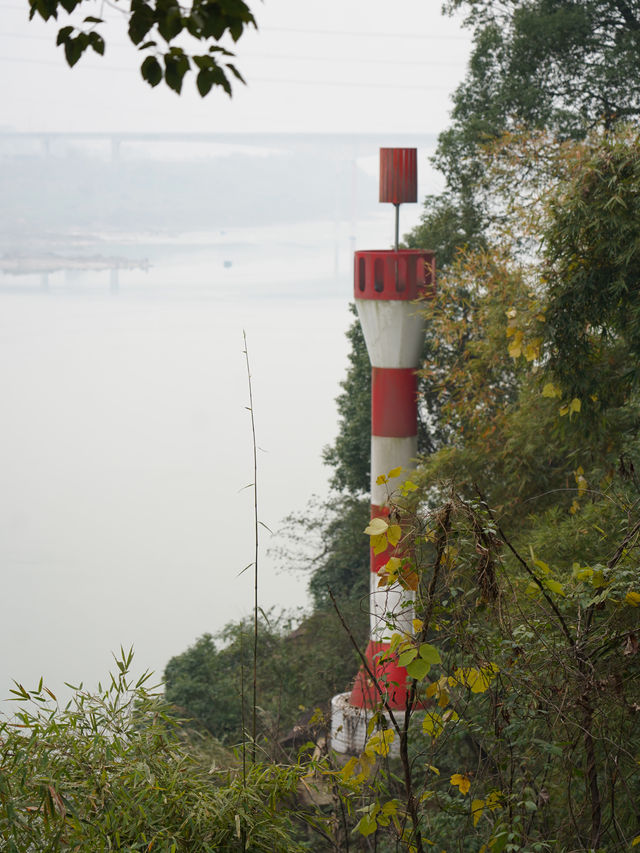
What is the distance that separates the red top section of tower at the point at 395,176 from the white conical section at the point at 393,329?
2.19 ft

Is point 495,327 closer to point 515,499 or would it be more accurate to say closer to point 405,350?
point 405,350

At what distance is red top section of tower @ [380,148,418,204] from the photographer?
243 inches

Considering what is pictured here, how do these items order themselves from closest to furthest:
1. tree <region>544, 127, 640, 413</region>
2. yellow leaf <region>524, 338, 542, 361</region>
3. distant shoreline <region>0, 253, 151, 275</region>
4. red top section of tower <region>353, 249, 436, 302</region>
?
tree <region>544, 127, 640, 413</region> < yellow leaf <region>524, 338, 542, 361</region> < red top section of tower <region>353, 249, 436, 302</region> < distant shoreline <region>0, 253, 151, 275</region>

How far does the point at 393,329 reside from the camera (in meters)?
6.21

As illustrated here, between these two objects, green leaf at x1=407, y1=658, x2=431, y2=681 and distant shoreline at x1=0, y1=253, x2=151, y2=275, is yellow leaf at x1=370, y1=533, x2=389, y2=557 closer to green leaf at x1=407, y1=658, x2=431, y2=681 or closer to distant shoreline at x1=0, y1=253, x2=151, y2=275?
green leaf at x1=407, y1=658, x2=431, y2=681

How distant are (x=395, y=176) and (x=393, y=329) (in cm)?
97

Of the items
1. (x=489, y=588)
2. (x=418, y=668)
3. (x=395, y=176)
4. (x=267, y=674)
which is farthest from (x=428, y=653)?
(x=267, y=674)

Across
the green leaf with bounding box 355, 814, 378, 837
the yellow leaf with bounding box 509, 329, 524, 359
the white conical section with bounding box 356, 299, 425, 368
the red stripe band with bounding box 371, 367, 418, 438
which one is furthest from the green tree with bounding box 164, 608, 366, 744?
the green leaf with bounding box 355, 814, 378, 837

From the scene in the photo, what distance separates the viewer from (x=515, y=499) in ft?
17.2

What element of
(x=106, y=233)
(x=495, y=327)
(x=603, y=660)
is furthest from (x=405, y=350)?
(x=106, y=233)

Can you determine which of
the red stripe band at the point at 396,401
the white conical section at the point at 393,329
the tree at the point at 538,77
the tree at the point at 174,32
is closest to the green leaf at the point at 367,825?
the tree at the point at 174,32

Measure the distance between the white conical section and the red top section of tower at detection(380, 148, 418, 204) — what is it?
0.67m

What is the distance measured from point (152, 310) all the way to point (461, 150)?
47.4ft

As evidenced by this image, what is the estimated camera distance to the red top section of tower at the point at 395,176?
243 inches
